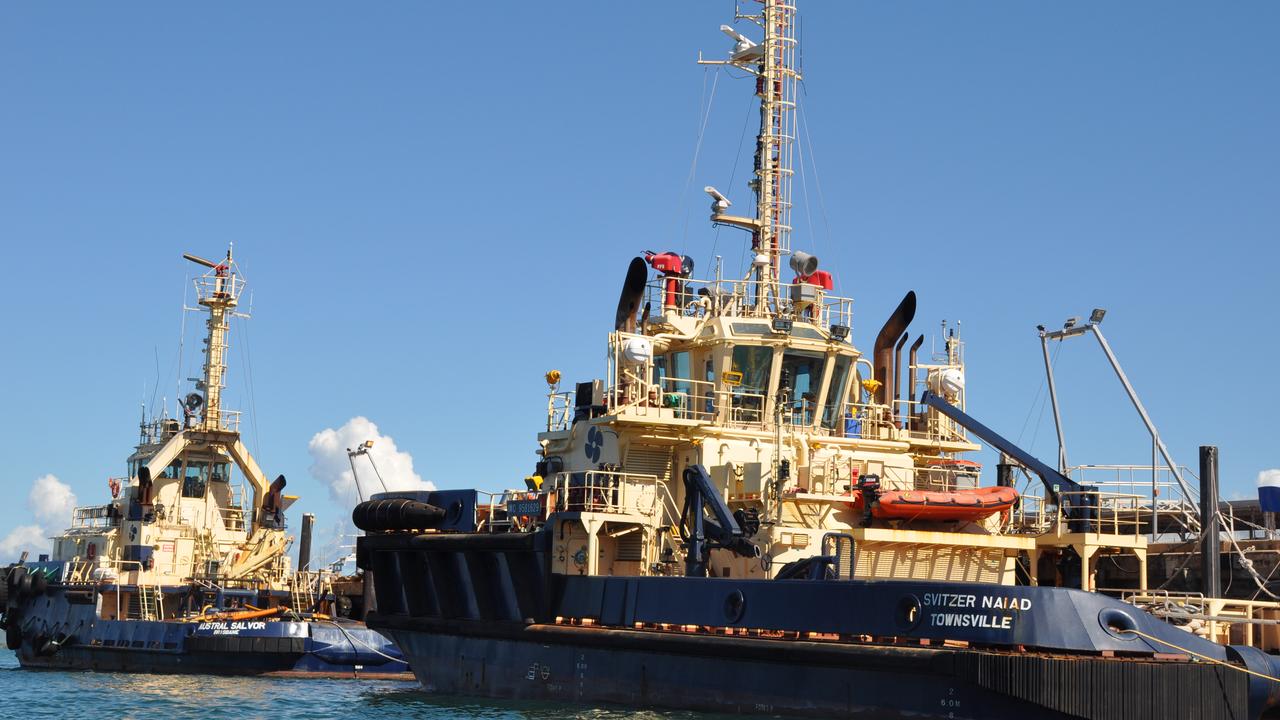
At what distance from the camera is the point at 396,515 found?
23422 millimetres

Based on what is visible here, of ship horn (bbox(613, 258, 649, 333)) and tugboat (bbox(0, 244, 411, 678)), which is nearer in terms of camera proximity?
ship horn (bbox(613, 258, 649, 333))

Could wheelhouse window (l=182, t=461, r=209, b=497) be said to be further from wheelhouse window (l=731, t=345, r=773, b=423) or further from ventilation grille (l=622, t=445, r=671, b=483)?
wheelhouse window (l=731, t=345, r=773, b=423)

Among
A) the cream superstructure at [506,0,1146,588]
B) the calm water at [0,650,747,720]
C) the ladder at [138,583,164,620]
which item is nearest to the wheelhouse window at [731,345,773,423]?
the cream superstructure at [506,0,1146,588]

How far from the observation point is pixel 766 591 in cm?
1788

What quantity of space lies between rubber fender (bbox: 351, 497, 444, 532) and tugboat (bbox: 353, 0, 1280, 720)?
0.05 metres

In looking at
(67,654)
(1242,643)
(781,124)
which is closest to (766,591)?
(1242,643)

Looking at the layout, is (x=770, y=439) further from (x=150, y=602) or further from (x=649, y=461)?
(x=150, y=602)

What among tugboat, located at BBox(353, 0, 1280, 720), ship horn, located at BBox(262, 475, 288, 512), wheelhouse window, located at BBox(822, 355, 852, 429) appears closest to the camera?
tugboat, located at BBox(353, 0, 1280, 720)

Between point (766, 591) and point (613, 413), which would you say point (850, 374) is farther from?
point (766, 591)

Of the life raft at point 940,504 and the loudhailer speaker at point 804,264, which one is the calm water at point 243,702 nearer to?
the life raft at point 940,504

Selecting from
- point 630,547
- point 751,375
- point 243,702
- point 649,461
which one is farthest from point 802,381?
point 243,702

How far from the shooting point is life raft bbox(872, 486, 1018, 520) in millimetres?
19172

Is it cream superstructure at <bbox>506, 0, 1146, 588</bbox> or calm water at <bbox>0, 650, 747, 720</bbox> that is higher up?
cream superstructure at <bbox>506, 0, 1146, 588</bbox>

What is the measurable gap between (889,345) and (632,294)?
4.23 metres
